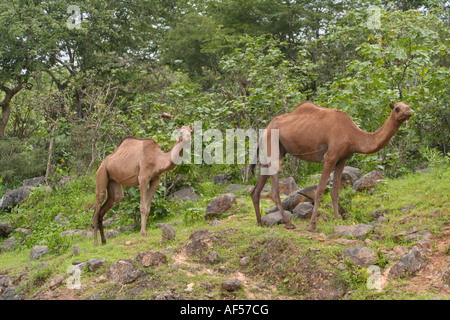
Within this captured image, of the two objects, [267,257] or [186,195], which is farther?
[186,195]

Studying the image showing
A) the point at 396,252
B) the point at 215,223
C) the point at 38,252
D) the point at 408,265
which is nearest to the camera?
the point at 408,265

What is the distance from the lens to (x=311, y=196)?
949 centimetres

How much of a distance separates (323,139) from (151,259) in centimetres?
360

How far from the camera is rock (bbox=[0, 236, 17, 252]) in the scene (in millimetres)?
11758

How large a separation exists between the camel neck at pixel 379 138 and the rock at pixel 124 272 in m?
4.21

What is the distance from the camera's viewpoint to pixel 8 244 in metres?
11.9

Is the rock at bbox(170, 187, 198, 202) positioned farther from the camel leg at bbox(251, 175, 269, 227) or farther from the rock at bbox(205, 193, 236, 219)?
the camel leg at bbox(251, 175, 269, 227)

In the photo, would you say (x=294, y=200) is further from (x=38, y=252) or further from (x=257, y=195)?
(x=38, y=252)

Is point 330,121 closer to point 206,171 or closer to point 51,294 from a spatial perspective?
point 51,294

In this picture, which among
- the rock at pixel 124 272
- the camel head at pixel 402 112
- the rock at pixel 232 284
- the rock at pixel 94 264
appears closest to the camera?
the rock at pixel 232 284

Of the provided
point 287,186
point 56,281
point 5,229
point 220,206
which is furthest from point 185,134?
point 5,229

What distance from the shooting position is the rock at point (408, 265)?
624 cm

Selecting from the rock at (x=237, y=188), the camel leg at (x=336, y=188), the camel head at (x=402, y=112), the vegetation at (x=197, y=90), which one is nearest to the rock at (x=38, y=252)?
the vegetation at (x=197, y=90)

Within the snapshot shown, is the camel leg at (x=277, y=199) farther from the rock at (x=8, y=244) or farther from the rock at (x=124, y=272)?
the rock at (x=8, y=244)
